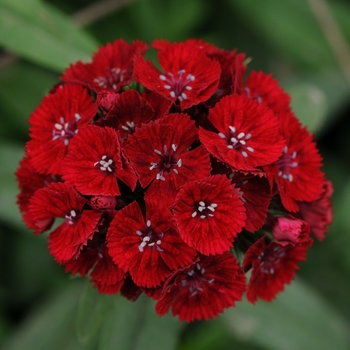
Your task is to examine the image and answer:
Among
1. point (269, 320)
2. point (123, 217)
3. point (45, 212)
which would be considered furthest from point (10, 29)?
point (269, 320)

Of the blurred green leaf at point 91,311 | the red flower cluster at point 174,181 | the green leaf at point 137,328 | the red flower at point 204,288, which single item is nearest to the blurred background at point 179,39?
the green leaf at point 137,328

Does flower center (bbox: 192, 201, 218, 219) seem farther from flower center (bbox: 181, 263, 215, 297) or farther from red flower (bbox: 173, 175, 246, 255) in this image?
flower center (bbox: 181, 263, 215, 297)

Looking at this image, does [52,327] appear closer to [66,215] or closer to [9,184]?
→ [9,184]

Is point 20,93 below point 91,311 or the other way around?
the other way around

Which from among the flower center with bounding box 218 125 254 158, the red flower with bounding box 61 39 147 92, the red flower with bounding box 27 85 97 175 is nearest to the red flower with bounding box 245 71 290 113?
the flower center with bounding box 218 125 254 158

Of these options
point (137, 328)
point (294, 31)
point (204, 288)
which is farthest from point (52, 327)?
point (294, 31)

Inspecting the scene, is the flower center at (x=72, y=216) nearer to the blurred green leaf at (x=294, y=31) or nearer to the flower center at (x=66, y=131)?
the flower center at (x=66, y=131)

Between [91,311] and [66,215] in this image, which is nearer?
[66,215]
